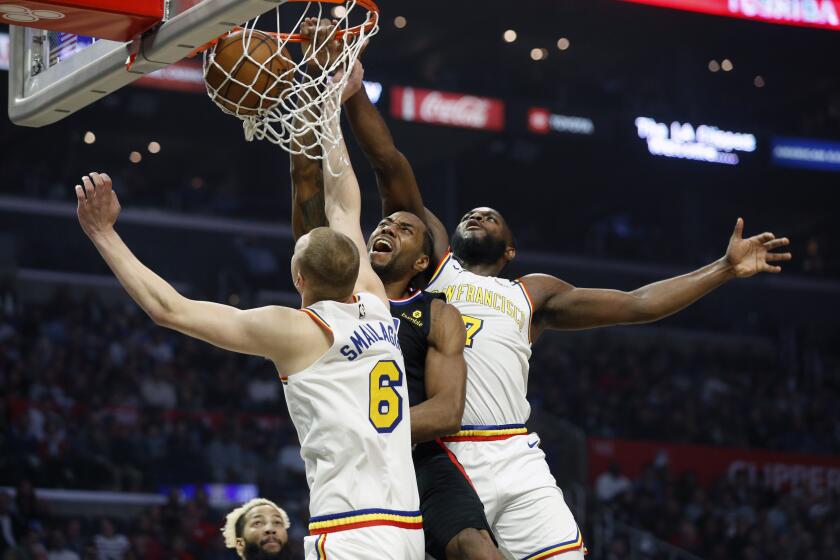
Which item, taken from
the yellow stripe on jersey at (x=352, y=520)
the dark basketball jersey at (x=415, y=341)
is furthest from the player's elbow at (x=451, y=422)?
the yellow stripe on jersey at (x=352, y=520)

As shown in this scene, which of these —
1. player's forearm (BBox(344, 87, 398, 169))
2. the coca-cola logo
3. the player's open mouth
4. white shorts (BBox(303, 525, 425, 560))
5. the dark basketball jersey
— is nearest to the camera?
white shorts (BBox(303, 525, 425, 560))

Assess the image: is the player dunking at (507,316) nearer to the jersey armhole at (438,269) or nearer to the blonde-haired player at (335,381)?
the jersey armhole at (438,269)

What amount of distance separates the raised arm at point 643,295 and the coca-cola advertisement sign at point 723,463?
35.0 feet

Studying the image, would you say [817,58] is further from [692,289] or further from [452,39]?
[692,289]

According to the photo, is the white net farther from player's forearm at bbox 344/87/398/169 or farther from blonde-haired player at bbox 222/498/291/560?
blonde-haired player at bbox 222/498/291/560

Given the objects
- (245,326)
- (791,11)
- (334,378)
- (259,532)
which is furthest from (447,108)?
(245,326)

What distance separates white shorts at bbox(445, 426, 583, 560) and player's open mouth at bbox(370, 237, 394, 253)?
788mm

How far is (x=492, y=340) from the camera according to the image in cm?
504

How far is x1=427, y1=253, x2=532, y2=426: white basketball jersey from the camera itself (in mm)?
4930

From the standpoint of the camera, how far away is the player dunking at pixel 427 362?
4406 mm

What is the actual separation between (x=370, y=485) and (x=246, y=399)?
1218 cm

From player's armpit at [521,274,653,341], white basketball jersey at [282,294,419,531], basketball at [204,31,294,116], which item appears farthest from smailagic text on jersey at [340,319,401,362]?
player's armpit at [521,274,653,341]

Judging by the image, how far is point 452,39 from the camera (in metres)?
23.0

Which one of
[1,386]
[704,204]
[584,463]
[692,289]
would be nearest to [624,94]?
[704,204]
